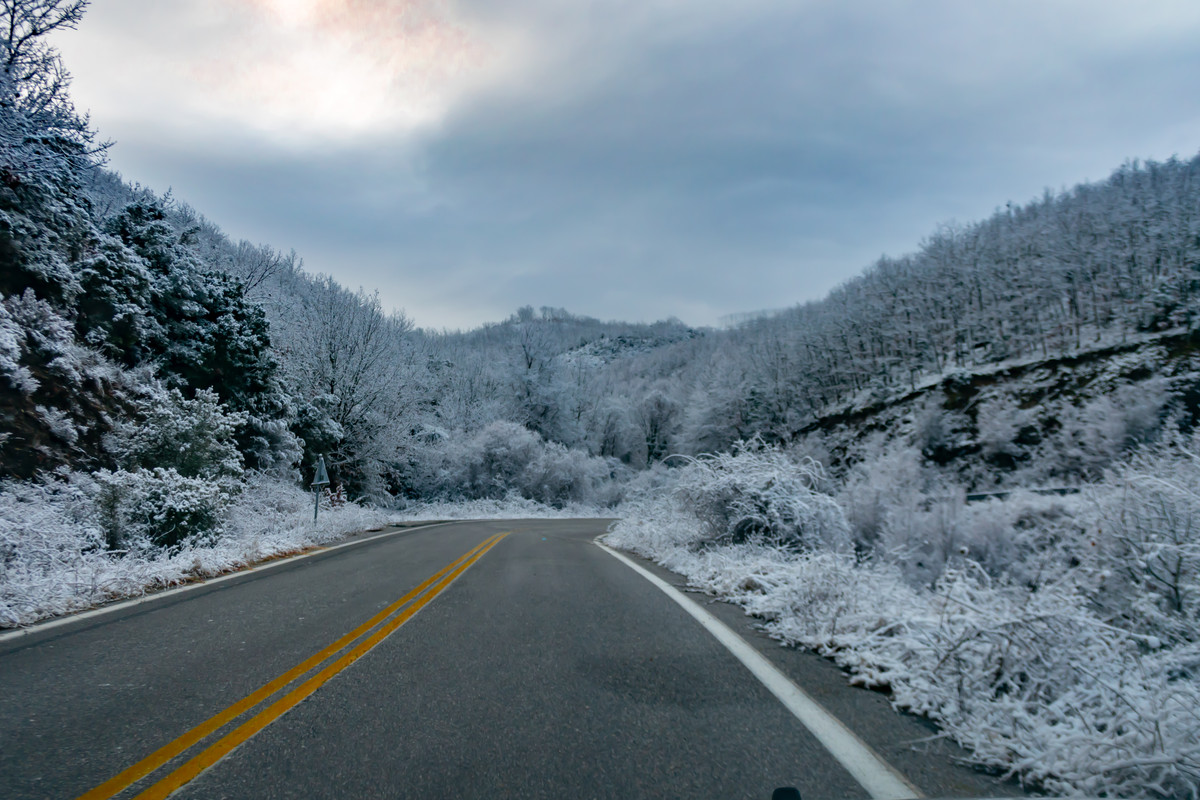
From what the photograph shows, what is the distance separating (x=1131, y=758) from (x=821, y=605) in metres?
3.09

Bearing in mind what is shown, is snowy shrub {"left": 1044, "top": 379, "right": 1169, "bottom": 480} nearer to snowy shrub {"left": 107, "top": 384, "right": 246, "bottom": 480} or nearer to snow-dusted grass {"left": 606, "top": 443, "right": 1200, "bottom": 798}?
snow-dusted grass {"left": 606, "top": 443, "right": 1200, "bottom": 798}

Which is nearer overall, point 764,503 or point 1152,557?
point 1152,557

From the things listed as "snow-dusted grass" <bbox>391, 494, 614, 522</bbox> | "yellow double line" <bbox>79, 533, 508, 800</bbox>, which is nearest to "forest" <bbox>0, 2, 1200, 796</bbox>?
"snow-dusted grass" <bbox>391, 494, 614, 522</bbox>

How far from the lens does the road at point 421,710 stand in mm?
2727

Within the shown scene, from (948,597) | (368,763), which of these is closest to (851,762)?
(948,597)

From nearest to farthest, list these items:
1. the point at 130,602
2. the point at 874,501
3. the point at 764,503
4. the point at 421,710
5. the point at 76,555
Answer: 1. the point at 421,710
2. the point at 130,602
3. the point at 76,555
4. the point at 764,503
5. the point at 874,501

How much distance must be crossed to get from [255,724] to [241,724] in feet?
0.25

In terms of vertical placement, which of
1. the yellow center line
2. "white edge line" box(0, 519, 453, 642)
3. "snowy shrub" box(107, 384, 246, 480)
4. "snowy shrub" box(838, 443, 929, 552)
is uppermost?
"snowy shrub" box(107, 384, 246, 480)

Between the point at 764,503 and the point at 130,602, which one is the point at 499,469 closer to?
the point at 764,503

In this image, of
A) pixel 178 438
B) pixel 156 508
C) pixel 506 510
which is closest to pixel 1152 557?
pixel 156 508

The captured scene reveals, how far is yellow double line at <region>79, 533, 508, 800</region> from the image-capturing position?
8.72 feet

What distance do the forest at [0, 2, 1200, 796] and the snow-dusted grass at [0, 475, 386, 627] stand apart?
0.15ft

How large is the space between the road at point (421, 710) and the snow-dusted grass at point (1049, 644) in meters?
0.29

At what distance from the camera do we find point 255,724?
3318mm
